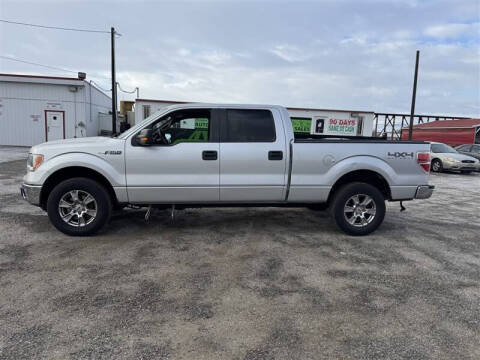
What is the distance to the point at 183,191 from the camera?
4957mm

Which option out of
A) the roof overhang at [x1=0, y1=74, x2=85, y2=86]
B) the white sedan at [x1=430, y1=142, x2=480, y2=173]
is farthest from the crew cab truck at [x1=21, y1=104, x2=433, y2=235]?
the roof overhang at [x1=0, y1=74, x2=85, y2=86]

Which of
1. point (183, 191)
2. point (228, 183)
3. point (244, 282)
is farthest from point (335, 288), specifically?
point (183, 191)

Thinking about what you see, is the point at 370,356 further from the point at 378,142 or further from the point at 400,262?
the point at 378,142

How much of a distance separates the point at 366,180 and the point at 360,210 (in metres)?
0.49

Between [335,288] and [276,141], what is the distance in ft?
7.44

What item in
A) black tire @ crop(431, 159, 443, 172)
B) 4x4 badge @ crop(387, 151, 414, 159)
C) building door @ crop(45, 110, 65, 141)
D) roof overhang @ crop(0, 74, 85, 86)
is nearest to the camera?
4x4 badge @ crop(387, 151, 414, 159)

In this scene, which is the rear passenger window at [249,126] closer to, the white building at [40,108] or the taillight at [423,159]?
the taillight at [423,159]

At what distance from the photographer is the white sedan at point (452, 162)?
15.7m

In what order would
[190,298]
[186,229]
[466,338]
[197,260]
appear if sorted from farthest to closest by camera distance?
[186,229] < [197,260] < [190,298] < [466,338]

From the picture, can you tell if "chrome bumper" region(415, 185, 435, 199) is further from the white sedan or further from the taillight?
the white sedan

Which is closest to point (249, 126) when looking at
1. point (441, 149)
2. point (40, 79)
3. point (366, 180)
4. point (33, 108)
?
point (366, 180)

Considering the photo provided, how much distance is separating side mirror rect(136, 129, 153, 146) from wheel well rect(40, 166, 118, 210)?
0.75 metres

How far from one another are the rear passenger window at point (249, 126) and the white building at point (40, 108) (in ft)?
58.5

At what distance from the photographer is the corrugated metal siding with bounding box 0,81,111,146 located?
64.9ft
